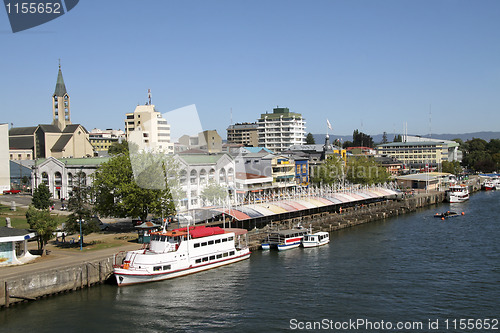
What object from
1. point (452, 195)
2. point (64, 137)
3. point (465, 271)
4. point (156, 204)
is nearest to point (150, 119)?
point (64, 137)

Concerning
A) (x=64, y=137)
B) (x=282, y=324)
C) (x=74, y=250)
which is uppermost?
(x=64, y=137)

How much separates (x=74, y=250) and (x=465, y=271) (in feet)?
103

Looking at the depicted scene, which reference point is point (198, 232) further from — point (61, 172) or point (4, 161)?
point (4, 161)

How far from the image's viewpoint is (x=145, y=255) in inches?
1416

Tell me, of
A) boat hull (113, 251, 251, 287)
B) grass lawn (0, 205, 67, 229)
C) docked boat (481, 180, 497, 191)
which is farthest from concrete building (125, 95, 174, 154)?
boat hull (113, 251, 251, 287)

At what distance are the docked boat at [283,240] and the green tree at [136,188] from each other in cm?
1018

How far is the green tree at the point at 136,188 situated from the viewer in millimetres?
47938

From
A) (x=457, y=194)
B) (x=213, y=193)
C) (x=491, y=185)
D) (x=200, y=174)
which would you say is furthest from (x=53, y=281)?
(x=491, y=185)

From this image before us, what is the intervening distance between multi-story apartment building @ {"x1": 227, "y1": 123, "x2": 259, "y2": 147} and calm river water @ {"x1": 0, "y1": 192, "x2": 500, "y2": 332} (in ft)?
421

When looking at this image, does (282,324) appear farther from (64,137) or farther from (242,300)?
(64,137)

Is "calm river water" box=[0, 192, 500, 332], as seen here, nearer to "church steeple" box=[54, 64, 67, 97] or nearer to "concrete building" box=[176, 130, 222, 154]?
"concrete building" box=[176, 130, 222, 154]

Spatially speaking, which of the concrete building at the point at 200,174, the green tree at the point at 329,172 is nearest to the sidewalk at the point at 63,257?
the concrete building at the point at 200,174

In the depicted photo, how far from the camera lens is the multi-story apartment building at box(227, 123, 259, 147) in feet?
570

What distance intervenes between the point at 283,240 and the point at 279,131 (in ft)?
418
